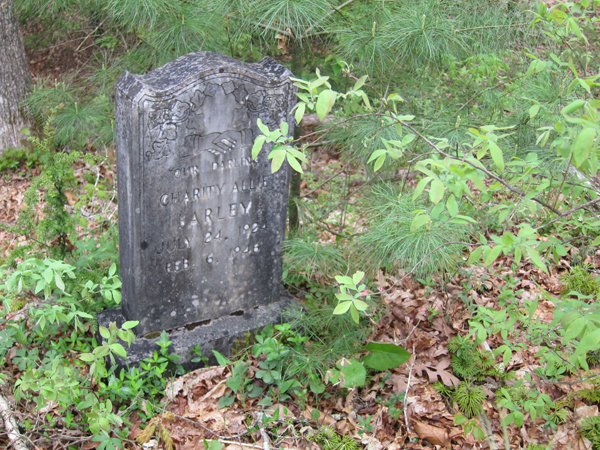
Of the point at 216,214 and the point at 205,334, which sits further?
the point at 205,334

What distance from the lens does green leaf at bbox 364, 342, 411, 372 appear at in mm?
3051

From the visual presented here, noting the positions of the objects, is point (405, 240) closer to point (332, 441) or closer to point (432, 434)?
point (432, 434)

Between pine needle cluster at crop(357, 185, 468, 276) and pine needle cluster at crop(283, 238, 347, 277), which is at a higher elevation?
pine needle cluster at crop(357, 185, 468, 276)

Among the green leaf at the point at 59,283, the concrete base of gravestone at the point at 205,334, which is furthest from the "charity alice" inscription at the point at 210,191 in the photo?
the concrete base of gravestone at the point at 205,334

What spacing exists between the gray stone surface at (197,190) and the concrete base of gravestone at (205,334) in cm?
6

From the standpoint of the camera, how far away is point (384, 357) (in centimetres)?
308

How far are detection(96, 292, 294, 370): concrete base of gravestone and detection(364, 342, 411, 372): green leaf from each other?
2.49 ft

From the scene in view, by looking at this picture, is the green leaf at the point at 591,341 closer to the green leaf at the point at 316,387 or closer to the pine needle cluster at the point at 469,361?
the pine needle cluster at the point at 469,361

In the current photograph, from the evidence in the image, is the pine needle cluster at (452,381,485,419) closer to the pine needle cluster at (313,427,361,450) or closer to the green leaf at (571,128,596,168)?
the pine needle cluster at (313,427,361,450)

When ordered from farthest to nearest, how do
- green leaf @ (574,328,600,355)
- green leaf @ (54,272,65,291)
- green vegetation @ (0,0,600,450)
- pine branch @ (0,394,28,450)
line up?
green vegetation @ (0,0,600,450)
pine branch @ (0,394,28,450)
green leaf @ (54,272,65,291)
green leaf @ (574,328,600,355)

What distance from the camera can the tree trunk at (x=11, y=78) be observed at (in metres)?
5.73

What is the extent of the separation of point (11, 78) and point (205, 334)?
444 cm

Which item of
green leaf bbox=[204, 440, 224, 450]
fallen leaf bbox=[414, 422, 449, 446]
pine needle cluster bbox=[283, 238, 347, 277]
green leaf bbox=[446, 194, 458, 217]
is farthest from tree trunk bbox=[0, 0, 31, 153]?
green leaf bbox=[446, 194, 458, 217]

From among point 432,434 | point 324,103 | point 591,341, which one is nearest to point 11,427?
point 432,434
